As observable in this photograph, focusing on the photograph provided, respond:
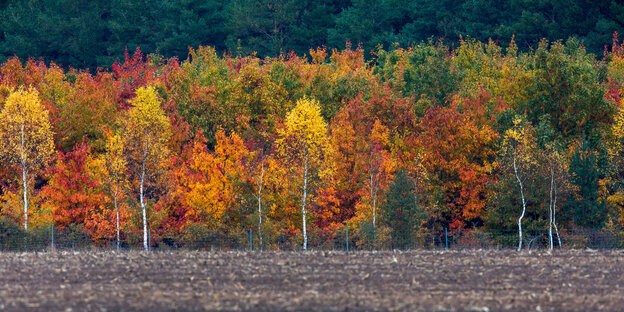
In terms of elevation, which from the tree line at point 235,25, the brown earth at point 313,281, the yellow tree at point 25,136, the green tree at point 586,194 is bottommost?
the brown earth at point 313,281

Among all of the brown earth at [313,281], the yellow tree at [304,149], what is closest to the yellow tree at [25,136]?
the yellow tree at [304,149]

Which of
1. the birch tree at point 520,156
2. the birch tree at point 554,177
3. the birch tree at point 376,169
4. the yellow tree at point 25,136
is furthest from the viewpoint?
the yellow tree at point 25,136

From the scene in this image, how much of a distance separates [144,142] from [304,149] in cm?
1122

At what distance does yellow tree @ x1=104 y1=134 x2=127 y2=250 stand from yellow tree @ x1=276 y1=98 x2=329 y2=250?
1093cm

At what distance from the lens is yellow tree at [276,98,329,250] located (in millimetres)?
62219

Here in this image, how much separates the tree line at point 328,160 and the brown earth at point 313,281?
1689 centimetres

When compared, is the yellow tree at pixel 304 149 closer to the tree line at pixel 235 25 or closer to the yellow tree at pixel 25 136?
the yellow tree at pixel 25 136

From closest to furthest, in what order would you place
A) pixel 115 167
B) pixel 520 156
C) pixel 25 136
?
pixel 520 156 → pixel 115 167 → pixel 25 136

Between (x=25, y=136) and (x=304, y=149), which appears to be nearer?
(x=304, y=149)

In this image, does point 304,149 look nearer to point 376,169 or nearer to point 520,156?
point 376,169

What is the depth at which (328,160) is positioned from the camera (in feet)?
211

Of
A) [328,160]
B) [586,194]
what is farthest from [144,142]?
[586,194]

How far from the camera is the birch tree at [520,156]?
6016cm

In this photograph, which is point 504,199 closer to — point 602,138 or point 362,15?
point 602,138
